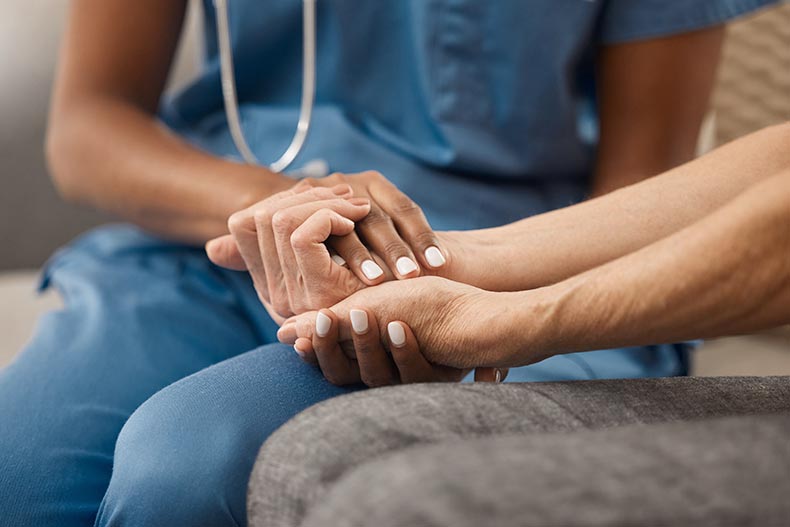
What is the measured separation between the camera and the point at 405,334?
580mm

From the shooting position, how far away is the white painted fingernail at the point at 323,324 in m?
0.59

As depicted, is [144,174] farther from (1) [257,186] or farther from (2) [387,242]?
(2) [387,242]

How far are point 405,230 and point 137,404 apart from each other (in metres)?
0.26

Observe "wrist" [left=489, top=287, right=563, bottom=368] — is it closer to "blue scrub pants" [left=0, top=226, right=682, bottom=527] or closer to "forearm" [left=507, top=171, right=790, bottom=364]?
"forearm" [left=507, top=171, right=790, bottom=364]

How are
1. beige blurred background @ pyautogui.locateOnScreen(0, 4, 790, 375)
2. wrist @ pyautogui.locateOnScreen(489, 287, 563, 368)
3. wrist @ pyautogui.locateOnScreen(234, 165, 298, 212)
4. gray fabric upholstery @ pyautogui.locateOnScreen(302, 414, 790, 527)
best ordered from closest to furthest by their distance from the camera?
gray fabric upholstery @ pyautogui.locateOnScreen(302, 414, 790, 527) → wrist @ pyautogui.locateOnScreen(489, 287, 563, 368) → wrist @ pyautogui.locateOnScreen(234, 165, 298, 212) → beige blurred background @ pyautogui.locateOnScreen(0, 4, 790, 375)

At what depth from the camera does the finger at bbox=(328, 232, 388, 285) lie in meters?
0.64

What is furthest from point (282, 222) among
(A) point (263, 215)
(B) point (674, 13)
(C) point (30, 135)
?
(C) point (30, 135)

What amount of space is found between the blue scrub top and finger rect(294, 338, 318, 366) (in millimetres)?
279

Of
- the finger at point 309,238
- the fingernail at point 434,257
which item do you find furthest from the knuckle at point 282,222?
the fingernail at point 434,257

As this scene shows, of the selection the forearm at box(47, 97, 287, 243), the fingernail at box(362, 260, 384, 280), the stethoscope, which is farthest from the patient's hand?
the stethoscope

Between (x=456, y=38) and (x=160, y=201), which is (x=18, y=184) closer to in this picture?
(x=160, y=201)

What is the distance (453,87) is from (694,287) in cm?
48

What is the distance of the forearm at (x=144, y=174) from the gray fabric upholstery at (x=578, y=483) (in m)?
0.43

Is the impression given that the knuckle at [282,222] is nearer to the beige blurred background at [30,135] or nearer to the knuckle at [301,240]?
the knuckle at [301,240]
